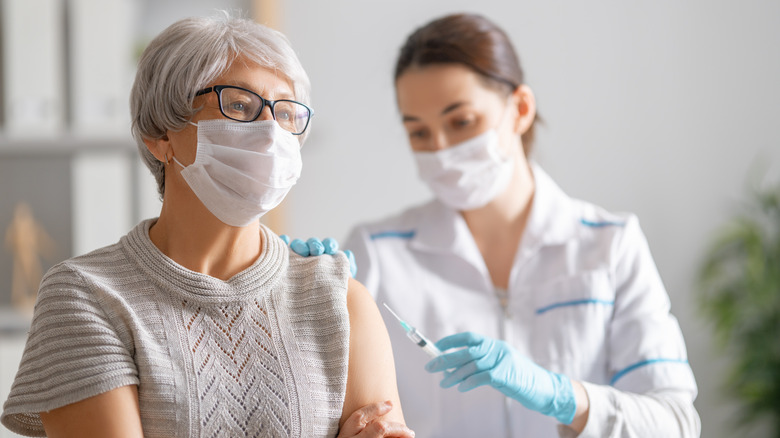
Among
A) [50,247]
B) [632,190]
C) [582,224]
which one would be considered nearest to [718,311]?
[632,190]

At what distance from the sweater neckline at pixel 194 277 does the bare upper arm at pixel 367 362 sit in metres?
0.15

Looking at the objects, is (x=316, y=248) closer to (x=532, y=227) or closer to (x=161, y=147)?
(x=161, y=147)

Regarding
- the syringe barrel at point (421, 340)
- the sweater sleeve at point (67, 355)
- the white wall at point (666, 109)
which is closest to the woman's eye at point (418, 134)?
the syringe barrel at point (421, 340)

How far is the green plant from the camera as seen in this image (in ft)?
8.38

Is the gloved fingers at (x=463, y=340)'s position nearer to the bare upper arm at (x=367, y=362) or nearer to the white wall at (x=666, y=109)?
the bare upper arm at (x=367, y=362)

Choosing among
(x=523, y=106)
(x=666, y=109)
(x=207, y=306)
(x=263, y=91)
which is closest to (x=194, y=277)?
(x=207, y=306)

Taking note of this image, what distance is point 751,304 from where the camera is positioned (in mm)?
2588

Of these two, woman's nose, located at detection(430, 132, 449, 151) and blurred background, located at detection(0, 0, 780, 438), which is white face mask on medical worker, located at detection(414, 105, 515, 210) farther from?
blurred background, located at detection(0, 0, 780, 438)

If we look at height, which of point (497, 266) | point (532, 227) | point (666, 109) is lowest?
point (497, 266)

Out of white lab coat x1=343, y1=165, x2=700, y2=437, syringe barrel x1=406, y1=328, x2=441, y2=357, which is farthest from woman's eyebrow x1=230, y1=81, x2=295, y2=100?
white lab coat x1=343, y1=165, x2=700, y2=437

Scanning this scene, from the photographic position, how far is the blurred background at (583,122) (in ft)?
9.11

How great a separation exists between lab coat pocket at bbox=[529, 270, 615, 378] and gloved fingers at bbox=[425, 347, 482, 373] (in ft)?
1.07

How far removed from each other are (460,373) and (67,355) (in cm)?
69

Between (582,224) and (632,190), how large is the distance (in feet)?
3.96
